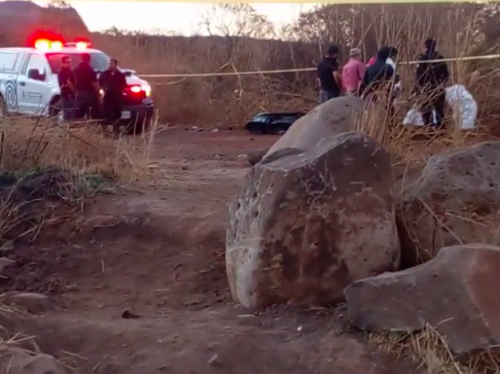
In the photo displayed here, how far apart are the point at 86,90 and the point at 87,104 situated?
30 centimetres

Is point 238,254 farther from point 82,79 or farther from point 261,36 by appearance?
point 261,36

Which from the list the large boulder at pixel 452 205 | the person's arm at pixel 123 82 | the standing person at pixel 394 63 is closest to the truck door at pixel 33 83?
the person's arm at pixel 123 82

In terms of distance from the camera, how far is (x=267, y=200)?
15.5 ft

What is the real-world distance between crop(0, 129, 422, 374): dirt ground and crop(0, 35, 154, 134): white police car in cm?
645

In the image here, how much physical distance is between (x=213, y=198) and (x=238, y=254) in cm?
230

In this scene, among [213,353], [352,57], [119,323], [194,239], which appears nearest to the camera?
[213,353]

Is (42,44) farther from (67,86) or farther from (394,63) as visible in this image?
(394,63)

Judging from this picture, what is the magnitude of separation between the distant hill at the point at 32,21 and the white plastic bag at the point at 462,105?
19686 millimetres

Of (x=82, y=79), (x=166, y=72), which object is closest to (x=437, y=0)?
(x=82, y=79)

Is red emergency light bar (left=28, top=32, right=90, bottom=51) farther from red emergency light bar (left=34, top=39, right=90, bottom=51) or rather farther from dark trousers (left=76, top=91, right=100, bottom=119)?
dark trousers (left=76, top=91, right=100, bottom=119)

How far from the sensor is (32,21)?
1188 inches

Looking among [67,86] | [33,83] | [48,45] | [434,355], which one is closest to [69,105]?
[67,86]

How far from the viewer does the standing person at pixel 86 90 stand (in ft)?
40.3

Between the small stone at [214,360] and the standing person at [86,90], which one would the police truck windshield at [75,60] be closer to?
the standing person at [86,90]
